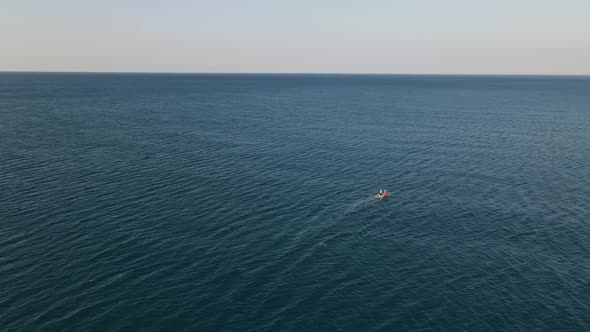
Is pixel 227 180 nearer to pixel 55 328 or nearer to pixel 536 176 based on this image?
pixel 55 328

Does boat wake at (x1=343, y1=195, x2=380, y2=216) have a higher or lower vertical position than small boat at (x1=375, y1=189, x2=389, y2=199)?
lower

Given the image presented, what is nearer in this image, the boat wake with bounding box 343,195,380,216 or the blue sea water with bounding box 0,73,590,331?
the blue sea water with bounding box 0,73,590,331

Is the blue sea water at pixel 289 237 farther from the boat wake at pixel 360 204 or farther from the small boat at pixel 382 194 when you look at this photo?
the small boat at pixel 382 194

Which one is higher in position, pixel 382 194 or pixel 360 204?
pixel 382 194

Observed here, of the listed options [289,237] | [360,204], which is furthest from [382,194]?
[289,237]

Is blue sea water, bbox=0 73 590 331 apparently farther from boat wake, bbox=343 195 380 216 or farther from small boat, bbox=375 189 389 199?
small boat, bbox=375 189 389 199

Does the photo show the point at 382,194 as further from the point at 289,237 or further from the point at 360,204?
the point at 289,237

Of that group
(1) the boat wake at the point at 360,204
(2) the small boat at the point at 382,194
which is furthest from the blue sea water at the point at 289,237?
(2) the small boat at the point at 382,194

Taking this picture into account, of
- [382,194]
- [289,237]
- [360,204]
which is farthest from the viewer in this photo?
[382,194]

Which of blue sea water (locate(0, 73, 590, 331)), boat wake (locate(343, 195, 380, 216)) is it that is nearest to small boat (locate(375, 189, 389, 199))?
boat wake (locate(343, 195, 380, 216))
